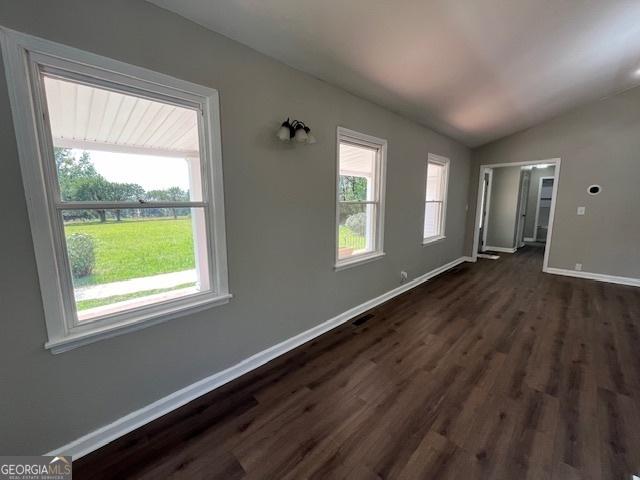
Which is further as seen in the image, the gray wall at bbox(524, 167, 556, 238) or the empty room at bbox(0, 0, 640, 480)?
the gray wall at bbox(524, 167, 556, 238)

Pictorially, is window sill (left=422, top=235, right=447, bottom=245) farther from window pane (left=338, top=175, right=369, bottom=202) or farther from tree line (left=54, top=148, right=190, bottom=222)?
tree line (left=54, top=148, right=190, bottom=222)

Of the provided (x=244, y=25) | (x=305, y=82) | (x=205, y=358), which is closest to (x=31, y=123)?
(x=244, y=25)

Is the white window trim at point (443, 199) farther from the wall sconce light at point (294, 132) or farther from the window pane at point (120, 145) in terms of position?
the window pane at point (120, 145)

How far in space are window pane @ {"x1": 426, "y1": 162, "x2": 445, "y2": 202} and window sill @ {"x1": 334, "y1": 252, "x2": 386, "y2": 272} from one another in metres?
1.91

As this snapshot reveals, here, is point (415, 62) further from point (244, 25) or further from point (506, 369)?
point (506, 369)

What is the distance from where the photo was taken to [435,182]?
4.71 meters

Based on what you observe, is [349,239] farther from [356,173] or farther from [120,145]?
[120,145]

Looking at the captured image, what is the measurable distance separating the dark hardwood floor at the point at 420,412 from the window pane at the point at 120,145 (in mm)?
1485

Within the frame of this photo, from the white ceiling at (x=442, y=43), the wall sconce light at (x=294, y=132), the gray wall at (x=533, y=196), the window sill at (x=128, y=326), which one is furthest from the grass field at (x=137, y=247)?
the gray wall at (x=533, y=196)

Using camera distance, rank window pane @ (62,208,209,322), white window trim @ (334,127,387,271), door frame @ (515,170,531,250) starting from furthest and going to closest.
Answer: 1. door frame @ (515,170,531,250)
2. white window trim @ (334,127,387,271)
3. window pane @ (62,208,209,322)

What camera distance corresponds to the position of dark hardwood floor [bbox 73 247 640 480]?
1370 millimetres

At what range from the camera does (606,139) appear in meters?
4.27

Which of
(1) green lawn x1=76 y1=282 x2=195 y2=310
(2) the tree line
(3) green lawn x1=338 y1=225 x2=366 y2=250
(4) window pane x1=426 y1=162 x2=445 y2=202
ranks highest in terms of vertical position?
(4) window pane x1=426 y1=162 x2=445 y2=202

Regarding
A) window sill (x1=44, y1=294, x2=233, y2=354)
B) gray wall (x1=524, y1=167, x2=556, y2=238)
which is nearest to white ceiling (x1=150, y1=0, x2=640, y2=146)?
window sill (x1=44, y1=294, x2=233, y2=354)
